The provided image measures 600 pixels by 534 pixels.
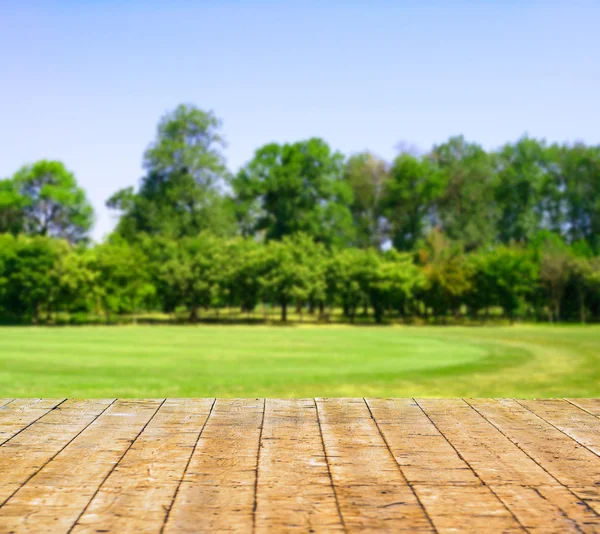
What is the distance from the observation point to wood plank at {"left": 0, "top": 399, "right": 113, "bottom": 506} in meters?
3.63

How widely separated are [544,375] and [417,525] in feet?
75.0

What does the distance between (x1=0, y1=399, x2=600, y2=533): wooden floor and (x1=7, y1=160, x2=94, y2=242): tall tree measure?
89.1m

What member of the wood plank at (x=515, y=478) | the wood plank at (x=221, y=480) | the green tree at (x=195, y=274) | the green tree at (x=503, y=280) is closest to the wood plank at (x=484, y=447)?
the wood plank at (x=515, y=478)

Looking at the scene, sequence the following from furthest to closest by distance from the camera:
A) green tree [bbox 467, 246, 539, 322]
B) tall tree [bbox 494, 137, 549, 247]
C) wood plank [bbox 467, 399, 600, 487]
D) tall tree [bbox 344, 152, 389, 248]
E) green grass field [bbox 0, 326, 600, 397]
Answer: tall tree [bbox 344, 152, 389, 248] → tall tree [bbox 494, 137, 549, 247] → green tree [bbox 467, 246, 539, 322] → green grass field [bbox 0, 326, 600, 397] → wood plank [bbox 467, 399, 600, 487]

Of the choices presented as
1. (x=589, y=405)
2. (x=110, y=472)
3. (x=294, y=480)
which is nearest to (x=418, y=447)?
(x=294, y=480)

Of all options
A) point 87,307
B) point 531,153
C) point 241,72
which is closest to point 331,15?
point 241,72

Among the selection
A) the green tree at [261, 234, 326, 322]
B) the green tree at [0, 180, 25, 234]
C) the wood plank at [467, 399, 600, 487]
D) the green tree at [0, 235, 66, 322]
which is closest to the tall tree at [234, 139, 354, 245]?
the green tree at [261, 234, 326, 322]

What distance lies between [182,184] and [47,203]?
17.7m

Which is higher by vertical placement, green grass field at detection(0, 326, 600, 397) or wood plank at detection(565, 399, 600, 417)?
wood plank at detection(565, 399, 600, 417)

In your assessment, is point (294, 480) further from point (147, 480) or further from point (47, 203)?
point (47, 203)

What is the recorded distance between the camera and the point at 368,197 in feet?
314

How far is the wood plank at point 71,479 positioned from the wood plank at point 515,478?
1.71 metres

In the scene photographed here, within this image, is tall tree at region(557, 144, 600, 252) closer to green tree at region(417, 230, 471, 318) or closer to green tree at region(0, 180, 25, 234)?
green tree at region(417, 230, 471, 318)

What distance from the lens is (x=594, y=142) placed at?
9294cm
